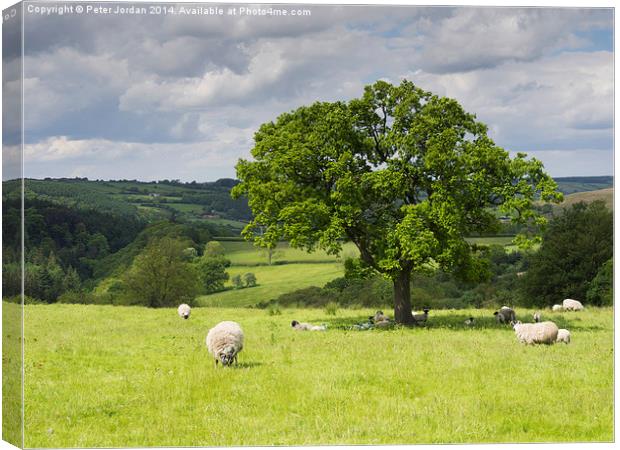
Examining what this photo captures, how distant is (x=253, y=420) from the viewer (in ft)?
46.5

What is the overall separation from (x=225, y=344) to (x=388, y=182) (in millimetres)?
9426

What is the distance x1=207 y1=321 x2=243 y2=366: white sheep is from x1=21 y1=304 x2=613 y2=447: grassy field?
55 cm

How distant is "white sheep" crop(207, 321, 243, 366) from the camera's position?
765 inches

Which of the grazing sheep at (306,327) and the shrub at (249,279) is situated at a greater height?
the shrub at (249,279)

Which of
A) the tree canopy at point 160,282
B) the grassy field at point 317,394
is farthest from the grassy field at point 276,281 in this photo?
the grassy field at point 317,394

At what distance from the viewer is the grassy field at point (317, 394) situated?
13.8 metres

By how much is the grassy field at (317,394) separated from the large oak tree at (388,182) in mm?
5131

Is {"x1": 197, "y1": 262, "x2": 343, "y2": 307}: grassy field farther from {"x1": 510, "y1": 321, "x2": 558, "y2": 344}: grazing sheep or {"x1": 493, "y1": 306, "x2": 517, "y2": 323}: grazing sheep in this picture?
{"x1": 510, "y1": 321, "x2": 558, "y2": 344}: grazing sheep

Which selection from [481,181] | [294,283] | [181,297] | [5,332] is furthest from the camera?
[294,283]

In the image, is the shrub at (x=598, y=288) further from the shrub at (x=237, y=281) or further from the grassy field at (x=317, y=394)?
the shrub at (x=237, y=281)

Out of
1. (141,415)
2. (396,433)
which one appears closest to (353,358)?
(396,433)

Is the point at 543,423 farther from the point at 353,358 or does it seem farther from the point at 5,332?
the point at 5,332

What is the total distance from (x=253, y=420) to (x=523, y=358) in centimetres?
896

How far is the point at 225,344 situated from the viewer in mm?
19672
